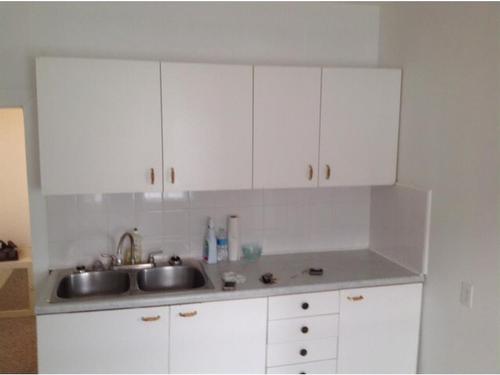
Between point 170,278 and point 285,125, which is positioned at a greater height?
point 285,125

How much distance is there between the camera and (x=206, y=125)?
2.31 m

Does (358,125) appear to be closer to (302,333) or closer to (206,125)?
(206,125)

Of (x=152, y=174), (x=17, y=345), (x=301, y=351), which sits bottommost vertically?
(x=17, y=345)

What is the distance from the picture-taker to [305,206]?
2863mm

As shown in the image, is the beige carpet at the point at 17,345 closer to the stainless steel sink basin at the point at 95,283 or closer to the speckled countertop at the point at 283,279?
the stainless steel sink basin at the point at 95,283

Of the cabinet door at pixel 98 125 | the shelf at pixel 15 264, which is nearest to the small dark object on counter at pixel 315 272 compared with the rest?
the cabinet door at pixel 98 125

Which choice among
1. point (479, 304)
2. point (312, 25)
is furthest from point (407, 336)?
point (312, 25)

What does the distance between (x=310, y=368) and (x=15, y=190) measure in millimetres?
3337

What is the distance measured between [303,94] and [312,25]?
0.56 metres

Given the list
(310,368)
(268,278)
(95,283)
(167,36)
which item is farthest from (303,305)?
(167,36)

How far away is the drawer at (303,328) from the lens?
90.5 inches

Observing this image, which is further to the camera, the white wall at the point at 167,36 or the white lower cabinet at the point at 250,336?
the white wall at the point at 167,36

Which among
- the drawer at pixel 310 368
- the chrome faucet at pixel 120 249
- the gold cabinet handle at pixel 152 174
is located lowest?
the drawer at pixel 310 368

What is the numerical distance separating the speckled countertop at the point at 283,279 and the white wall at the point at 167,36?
2.16 feet
